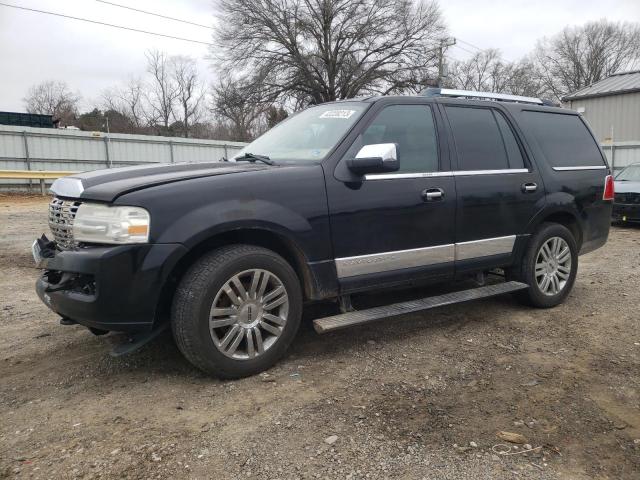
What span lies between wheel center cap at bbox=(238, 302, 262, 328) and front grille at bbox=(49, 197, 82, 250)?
1.09 m

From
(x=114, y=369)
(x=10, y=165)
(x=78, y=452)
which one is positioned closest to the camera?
(x=78, y=452)

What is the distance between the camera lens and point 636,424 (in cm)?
275

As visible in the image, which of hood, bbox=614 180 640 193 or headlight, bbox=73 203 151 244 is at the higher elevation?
headlight, bbox=73 203 151 244

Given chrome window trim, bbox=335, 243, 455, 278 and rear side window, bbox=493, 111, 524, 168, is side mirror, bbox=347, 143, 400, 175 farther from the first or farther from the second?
rear side window, bbox=493, 111, 524, 168

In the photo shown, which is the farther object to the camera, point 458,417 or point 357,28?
point 357,28

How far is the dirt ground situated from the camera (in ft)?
7.84

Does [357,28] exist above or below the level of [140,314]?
above

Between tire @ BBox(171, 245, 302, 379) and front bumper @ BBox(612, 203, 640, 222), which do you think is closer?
tire @ BBox(171, 245, 302, 379)

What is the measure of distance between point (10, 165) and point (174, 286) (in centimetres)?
2014

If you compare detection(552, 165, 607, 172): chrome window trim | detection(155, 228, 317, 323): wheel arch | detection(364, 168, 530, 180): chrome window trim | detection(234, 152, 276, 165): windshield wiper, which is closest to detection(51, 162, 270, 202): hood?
detection(234, 152, 276, 165): windshield wiper

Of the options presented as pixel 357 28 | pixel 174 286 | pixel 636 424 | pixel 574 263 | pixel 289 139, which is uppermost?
pixel 357 28

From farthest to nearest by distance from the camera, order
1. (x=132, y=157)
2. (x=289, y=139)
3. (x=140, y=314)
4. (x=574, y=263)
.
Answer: (x=132, y=157)
(x=574, y=263)
(x=289, y=139)
(x=140, y=314)

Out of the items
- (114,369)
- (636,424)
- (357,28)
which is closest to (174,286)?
(114,369)

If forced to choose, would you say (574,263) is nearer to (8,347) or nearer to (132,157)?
(8,347)
